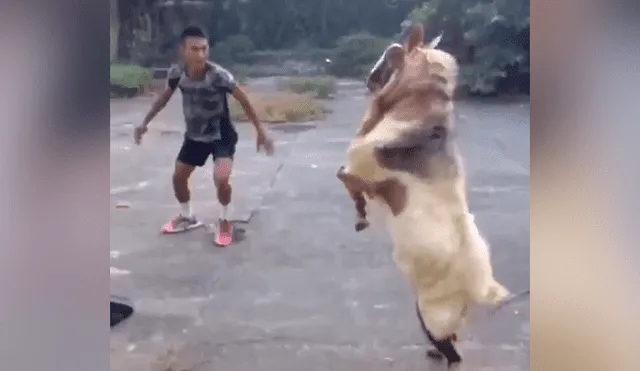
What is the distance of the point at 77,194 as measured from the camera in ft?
4.04

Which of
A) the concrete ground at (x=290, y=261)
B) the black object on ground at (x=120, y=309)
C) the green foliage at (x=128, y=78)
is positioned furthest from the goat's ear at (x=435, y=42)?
the black object on ground at (x=120, y=309)

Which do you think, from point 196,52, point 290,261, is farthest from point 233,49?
point 290,261

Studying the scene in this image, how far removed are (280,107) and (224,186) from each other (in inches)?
6.8

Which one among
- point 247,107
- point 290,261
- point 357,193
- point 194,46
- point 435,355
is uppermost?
point 194,46

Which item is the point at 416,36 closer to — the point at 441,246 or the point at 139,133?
the point at 441,246

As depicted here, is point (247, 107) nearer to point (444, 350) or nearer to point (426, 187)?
point (426, 187)

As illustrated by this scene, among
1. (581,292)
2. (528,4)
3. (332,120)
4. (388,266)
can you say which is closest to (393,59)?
(332,120)

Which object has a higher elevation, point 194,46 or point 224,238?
point 194,46

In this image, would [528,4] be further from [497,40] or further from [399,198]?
[399,198]

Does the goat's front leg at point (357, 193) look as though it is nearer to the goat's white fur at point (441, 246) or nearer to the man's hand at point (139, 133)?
the goat's white fur at point (441, 246)

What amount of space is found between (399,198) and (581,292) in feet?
1.15

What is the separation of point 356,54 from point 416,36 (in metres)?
0.11

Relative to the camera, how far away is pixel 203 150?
1.24 meters

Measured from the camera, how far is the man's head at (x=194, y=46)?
124 centimetres
